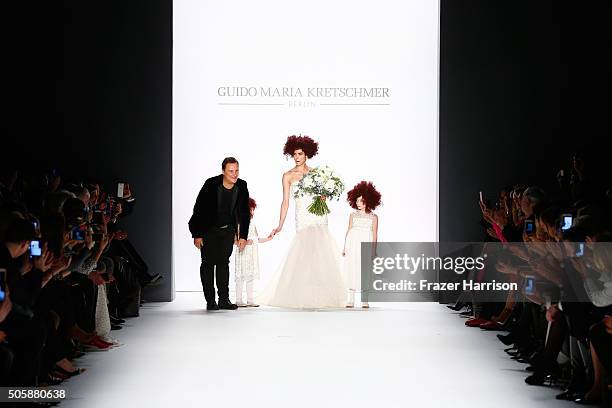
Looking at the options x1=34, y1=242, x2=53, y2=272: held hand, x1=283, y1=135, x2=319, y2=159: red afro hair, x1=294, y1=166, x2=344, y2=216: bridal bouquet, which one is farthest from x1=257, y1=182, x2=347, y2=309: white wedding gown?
x1=34, y1=242, x2=53, y2=272: held hand

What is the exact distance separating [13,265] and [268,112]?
22.0 feet

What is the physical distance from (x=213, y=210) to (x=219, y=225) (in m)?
0.15

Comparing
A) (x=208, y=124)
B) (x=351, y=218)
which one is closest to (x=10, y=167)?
(x=208, y=124)

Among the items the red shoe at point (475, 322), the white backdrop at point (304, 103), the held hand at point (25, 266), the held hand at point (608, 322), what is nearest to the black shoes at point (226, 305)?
the white backdrop at point (304, 103)

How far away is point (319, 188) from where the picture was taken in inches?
368

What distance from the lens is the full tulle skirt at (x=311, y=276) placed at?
9094 mm

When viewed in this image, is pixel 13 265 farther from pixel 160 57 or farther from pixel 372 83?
pixel 372 83

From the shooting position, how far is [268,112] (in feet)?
35.3

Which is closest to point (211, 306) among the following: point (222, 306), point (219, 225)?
point (222, 306)

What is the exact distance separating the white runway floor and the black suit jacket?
97 cm

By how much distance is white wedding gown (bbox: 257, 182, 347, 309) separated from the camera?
29.9 ft

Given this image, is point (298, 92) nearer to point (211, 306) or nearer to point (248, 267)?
point (248, 267)

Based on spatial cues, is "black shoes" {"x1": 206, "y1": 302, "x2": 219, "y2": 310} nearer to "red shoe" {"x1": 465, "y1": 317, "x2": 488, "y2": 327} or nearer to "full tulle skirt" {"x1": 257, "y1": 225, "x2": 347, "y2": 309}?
"full tulle skirt" {"x1": 257, "y1": 225, "x2": 347, "y2": 309}

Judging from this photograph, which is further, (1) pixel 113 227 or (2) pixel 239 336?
(1) pixel 113 227
